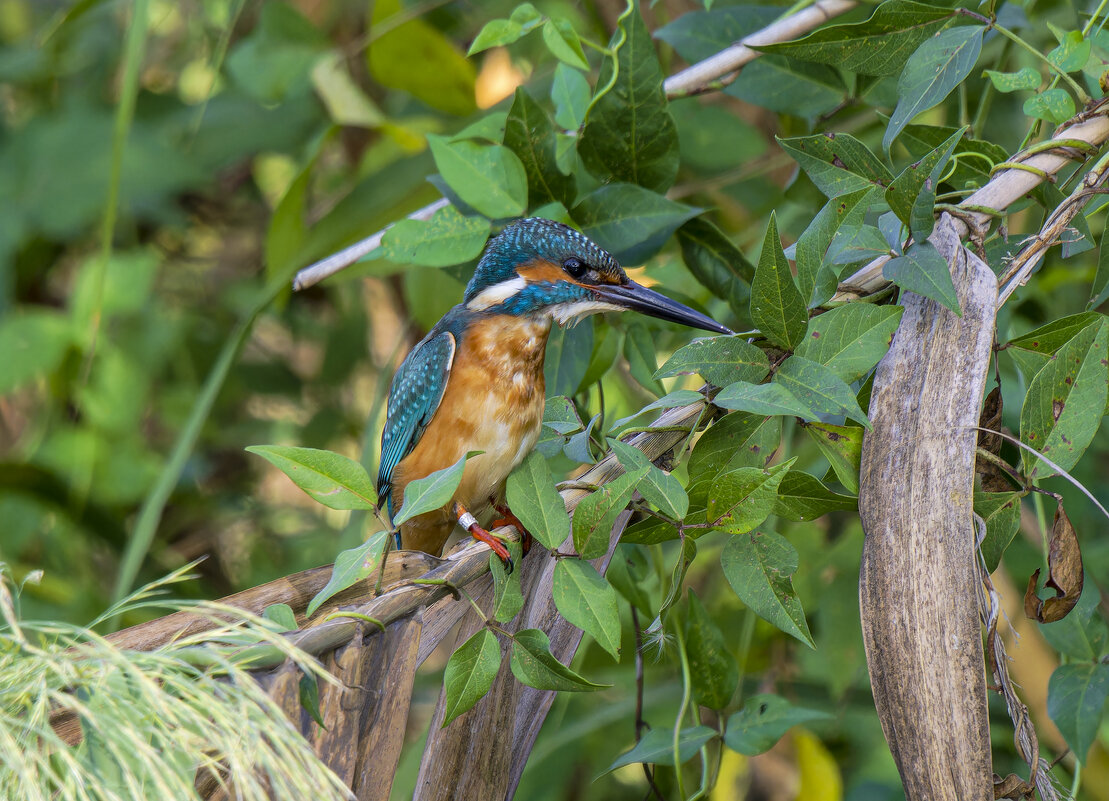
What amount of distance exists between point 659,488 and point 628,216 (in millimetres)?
591

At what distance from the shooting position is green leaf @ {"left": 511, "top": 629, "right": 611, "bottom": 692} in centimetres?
87

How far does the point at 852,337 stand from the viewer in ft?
3.06

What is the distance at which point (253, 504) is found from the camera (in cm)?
346

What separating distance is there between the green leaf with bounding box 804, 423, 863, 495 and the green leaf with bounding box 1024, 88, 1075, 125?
39 centimetres

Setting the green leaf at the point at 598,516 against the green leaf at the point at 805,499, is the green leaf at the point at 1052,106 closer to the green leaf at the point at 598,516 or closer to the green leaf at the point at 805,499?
the green leaf at the point at 805,499

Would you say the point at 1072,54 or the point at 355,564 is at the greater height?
the point at 1072,54

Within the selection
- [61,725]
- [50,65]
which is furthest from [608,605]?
[50,65]

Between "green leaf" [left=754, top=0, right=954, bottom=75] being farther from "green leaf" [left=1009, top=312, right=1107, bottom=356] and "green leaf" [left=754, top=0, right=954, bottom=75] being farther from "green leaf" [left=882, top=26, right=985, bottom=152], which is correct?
"green leaf" [left=1009, top=312, right=1107, bottom=356]

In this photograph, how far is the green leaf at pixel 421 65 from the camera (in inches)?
81.7

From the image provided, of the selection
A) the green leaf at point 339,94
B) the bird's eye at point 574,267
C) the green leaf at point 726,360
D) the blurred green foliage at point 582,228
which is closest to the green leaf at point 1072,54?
the blurred green foliage at point 582,228

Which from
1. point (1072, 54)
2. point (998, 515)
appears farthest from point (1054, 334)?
point (1072, 54)

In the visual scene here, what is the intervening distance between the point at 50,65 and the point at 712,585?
101 inches

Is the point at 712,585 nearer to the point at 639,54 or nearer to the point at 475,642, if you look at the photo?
the point at 639,54

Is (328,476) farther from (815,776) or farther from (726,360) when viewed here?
(815,776)
